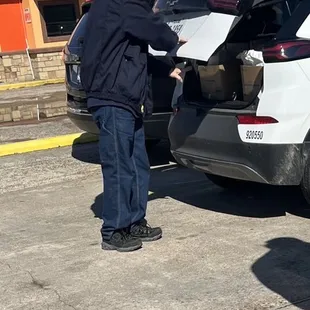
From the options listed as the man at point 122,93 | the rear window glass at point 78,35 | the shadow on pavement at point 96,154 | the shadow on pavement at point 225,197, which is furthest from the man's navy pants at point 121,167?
the rear window glass at point 78,35

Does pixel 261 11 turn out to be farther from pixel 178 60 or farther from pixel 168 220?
pixel 168 220

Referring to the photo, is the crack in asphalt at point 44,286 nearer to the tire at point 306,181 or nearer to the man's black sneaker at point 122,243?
the man's black sneaker at point 122,243

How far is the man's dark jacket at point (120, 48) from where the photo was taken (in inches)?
170

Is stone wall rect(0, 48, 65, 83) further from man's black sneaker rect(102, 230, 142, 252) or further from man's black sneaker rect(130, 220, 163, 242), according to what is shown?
man's black sneaker rect(102, 230, 142, 252)

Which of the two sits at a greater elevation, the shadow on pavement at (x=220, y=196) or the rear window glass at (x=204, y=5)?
the rear window glass at (x=204, y=5)

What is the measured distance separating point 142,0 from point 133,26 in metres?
0.20

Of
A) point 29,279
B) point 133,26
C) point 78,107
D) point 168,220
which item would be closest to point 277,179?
point 168,220

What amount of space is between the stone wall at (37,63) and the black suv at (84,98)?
11322 millimetres

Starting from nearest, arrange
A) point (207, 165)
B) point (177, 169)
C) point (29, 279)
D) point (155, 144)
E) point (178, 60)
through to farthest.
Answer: point (29, 279), point (207, 165), point (178, 60), point (177, 169), point (155, 144)

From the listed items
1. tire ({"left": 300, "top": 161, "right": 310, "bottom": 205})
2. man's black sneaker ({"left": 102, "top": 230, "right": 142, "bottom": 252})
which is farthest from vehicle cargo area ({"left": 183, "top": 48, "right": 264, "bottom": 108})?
man's black sneaker ({"left": 102, "top": 230, "right": 142, "bottom": 252})

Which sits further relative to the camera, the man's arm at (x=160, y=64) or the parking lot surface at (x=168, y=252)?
the man's arm at (x=160, y=64)

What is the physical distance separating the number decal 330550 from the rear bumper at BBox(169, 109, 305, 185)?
5 cm

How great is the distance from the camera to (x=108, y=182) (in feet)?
15.0

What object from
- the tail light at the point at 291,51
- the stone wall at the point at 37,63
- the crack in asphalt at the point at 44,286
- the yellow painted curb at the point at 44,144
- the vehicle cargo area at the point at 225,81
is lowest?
the stone wall at the point at 37,63
